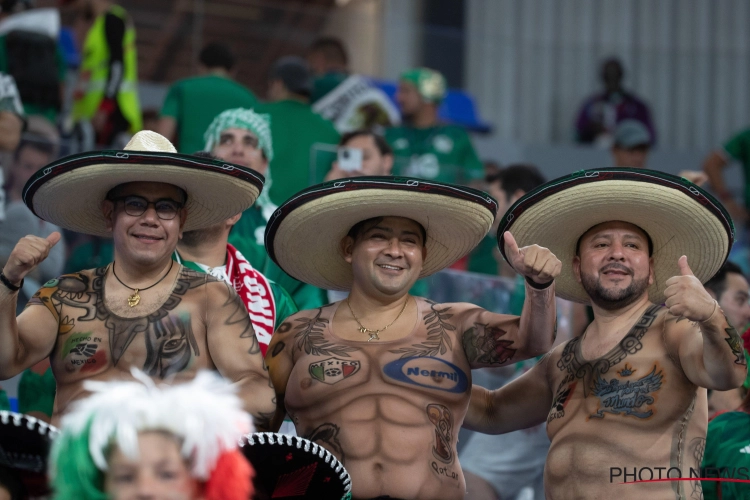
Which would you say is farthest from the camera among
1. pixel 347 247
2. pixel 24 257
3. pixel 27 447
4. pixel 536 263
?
pixel 347 247

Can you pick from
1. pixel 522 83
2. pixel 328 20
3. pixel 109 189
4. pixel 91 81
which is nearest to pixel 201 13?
pixel 328 20

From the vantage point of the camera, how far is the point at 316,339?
4621mm

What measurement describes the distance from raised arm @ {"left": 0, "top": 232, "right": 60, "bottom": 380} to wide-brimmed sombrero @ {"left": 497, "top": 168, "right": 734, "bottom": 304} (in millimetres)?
1770

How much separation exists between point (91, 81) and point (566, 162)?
610 centimetres

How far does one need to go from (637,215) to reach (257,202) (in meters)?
2.47

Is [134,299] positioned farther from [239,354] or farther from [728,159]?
[728,159]

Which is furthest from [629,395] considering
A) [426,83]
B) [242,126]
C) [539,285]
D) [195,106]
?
[426,83]

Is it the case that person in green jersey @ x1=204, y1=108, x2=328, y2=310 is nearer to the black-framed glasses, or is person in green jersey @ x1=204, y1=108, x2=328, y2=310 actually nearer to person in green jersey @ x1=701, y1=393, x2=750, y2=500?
the black-framed glasses

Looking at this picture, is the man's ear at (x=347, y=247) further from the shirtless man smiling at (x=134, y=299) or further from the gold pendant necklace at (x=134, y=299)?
the gold pendant necklace at (x=134, y=299)

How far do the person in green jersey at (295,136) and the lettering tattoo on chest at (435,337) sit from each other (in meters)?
3.05

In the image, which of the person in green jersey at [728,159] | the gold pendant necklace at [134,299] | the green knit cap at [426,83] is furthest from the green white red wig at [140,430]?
the person in green jersey at [728,159]

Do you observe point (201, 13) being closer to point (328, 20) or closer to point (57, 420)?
point (328, 20)

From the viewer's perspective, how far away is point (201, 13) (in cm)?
1123

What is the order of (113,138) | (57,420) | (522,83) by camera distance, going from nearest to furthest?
(57,420)
(113,138)
(522,83)
